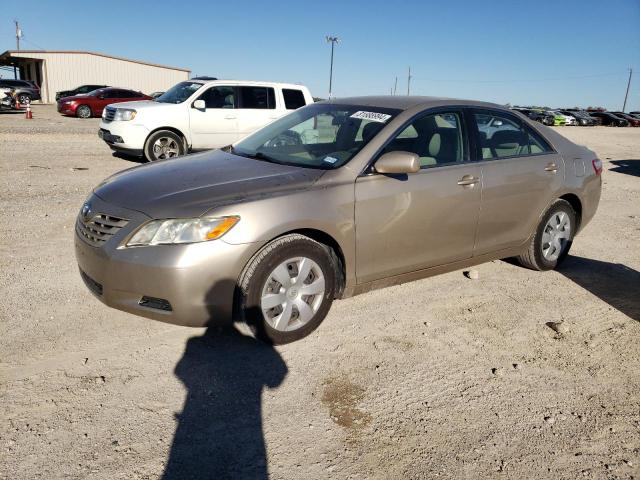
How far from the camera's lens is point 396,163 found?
11.6 feet

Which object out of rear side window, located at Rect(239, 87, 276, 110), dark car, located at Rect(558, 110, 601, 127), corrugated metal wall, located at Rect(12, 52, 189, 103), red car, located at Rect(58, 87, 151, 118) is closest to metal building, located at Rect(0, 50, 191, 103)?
corrugated metal wall, located at Rect(12, 52, 189, 103)

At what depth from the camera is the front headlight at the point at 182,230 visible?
301 centimetres

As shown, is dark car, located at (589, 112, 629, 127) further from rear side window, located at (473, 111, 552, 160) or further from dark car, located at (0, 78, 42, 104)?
rear side window, located at (473, 111, 552, 160)

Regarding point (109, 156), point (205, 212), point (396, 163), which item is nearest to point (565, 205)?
point (396, 163)

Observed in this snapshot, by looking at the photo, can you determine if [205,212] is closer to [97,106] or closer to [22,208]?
[22,208]

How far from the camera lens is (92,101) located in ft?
82.8

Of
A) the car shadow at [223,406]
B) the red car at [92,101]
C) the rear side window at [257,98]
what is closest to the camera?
the car shadow at [223,406]

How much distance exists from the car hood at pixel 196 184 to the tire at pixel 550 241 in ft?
7.95

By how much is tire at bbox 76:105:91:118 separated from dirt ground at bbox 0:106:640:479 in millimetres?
22665

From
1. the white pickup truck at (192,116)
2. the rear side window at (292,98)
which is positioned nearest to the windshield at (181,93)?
the white pickup truck at (192,116)

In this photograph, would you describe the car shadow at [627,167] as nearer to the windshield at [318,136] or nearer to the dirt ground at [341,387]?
the dirt ground at [341,387]

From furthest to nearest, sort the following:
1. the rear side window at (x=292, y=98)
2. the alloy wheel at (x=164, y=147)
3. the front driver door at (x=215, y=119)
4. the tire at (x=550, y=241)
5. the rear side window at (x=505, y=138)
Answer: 1. the rear side window at (x=292, y=98)
2. the front driver door at (x=215, y=119)
3. the alloy wheel at (x=164, y=147)
4. the tire at (x=550, y=241)
5. the rear side window at (x=505, y=138)

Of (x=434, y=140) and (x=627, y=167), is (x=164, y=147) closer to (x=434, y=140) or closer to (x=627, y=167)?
(x=434, y=140)

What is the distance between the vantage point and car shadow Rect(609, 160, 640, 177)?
13198 millimetres
